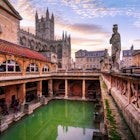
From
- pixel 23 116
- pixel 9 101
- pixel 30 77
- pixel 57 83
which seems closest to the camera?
pixel 23 116

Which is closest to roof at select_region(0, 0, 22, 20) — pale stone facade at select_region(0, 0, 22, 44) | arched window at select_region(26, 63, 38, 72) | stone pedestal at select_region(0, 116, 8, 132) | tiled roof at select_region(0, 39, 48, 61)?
pale stone facade at select_region(0, 0, 22, 44)

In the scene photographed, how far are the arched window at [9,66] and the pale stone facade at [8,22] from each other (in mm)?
6451

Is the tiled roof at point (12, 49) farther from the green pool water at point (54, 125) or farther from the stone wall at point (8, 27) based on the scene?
→ the green pool water at point (54, 125)

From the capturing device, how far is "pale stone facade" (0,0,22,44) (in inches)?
861

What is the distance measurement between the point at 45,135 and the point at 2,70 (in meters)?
8.80

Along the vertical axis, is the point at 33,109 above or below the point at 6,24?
below

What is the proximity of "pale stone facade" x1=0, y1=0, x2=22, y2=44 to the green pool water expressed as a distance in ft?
43.4

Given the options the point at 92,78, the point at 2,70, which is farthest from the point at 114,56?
the point at 92,78

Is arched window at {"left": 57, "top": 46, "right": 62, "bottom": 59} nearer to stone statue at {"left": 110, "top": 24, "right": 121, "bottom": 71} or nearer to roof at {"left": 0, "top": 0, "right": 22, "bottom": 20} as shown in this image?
roof at {"left": 0, "top": 0, "right": 22, "bottom": 20}

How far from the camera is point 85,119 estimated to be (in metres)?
18.1

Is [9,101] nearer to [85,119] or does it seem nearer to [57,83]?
[85,119]

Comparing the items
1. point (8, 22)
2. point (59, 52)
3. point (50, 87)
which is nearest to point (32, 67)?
point (50, 87)

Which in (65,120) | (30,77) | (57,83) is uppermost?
(30,77)

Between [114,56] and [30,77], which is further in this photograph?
[30,77]
